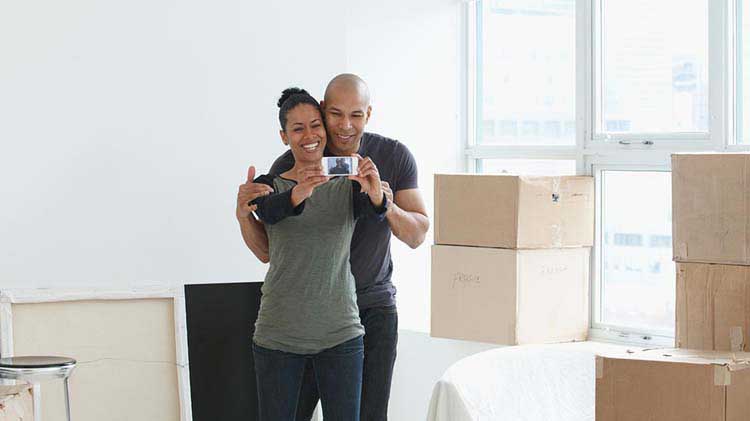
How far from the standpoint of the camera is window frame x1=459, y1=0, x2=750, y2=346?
3193 millimetres

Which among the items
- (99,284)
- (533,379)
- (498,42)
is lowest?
(533,379)

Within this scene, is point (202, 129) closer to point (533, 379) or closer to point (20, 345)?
point (20, 345)

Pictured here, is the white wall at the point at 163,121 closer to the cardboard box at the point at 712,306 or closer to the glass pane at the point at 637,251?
the glass pane at the point at 637,251

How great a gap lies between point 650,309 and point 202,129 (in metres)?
1.70

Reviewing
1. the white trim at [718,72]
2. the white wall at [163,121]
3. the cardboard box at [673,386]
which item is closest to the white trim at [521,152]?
the white wall at [163,121]

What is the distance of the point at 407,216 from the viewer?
8.53 feet

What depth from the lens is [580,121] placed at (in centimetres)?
369

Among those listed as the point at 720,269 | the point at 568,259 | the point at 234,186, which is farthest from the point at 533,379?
the point at 234,186

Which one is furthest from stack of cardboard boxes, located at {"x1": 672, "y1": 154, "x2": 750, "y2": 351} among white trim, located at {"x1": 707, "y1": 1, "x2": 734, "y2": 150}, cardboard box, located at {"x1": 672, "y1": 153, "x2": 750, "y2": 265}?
white trim, located at {"x1": 707, "y1": 1, "x2": 734, "y2": 150}

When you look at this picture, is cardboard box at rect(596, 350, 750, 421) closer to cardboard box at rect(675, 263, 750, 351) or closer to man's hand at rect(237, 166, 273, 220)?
cardboard box at rect(675, 263, 750, 351)

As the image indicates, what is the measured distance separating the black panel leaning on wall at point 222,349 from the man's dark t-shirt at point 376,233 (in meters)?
0.80

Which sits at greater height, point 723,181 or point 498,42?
point 498,42

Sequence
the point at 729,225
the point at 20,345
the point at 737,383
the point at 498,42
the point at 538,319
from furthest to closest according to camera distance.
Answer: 1. the point at 498,42
2. the point at 538,319
3. the point at 20,345
4. the point at 729,225
5. the point at 737,383

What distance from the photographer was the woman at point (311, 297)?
2.45 metres
